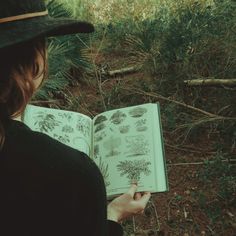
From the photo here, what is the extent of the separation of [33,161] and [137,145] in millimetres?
919

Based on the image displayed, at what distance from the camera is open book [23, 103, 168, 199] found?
5.58ft

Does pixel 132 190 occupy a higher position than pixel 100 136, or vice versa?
pixel 100 136

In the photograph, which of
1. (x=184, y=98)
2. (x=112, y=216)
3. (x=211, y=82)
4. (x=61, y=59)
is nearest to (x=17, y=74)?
(x=112, y=216)

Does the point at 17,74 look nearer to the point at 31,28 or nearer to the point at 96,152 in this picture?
the point at 31,28

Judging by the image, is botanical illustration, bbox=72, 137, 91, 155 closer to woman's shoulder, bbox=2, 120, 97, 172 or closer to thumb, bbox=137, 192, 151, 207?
Result: thumb, bbox=137, 192, 151, 207

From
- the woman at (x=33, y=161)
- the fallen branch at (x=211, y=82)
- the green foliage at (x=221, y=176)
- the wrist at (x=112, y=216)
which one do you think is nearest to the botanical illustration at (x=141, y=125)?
the wrist at (x=112, y=216)

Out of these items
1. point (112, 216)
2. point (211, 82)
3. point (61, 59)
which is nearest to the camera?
point (112, 216)

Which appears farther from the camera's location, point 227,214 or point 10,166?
point 227,214

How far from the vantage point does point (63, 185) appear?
94 cm

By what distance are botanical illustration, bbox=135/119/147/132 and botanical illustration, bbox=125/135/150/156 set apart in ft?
0.14

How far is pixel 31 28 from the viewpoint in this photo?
0.83 metres

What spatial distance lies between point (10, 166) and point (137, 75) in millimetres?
4241

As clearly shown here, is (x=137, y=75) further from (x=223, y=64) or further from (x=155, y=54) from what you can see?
(x=223, y=64)

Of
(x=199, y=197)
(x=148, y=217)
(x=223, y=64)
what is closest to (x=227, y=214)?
(x=199, y=197)
